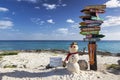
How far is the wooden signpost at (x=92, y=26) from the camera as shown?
14094 millimetres

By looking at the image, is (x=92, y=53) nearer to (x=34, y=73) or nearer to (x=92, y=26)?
(x=92, y=26)

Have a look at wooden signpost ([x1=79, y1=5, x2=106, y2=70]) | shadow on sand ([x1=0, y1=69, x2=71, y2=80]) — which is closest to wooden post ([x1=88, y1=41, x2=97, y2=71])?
wooden signpost ([x1=79, y1=5, x2=106, y2=70])

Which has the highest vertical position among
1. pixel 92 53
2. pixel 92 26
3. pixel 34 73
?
pixel 92 26

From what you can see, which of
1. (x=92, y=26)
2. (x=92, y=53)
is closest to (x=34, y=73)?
(x=92, y=53)

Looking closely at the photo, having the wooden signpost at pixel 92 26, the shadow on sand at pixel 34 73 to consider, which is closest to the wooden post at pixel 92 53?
the wooden signpost at pixel 92 26

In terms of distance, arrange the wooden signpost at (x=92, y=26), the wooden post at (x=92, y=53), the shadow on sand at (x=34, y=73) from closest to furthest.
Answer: the shadow on sand at (x=34, y=73), the wooden signpost at (x=92, y=26), the wooden post at (x=92, y=53)

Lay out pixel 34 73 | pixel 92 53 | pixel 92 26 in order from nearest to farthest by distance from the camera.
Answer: pixel 34 73
pixel 92 26
pixel 92 53

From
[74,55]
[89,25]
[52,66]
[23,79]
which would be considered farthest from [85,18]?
[23,79]

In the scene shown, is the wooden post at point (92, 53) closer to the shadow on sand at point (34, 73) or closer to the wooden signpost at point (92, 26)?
the wooden signpost at point (92, 26)

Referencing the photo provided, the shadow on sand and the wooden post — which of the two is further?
the wooden post

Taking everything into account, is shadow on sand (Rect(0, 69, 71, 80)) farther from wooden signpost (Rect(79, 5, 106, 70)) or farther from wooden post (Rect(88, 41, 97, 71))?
wooden signpost (Rect(79, 5, 106, 70))

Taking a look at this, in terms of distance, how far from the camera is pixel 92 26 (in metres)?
14.0

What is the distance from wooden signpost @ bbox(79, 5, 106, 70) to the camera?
14.1 metres

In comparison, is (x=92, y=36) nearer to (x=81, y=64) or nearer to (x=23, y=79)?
(x=81, y=64)
